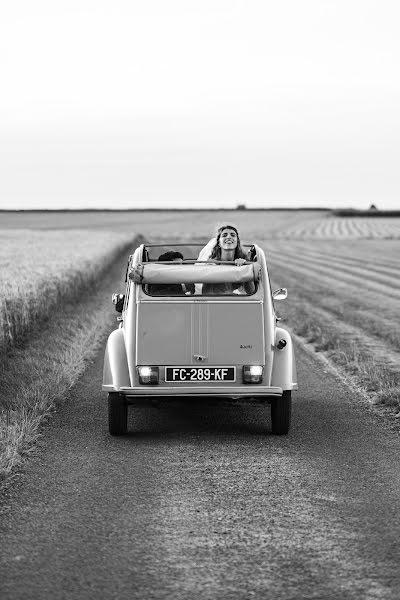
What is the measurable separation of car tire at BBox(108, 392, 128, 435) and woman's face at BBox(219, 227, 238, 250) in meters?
2.05

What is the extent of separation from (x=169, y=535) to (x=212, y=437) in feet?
9.15

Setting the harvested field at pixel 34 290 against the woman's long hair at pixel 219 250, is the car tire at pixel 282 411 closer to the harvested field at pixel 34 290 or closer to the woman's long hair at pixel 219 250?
the woman's long hair at pixel 219 250

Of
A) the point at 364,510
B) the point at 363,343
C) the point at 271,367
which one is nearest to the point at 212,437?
the point at 271,367

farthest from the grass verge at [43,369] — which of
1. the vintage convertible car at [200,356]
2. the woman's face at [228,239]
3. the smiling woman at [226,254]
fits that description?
the woman's face at [228,239]

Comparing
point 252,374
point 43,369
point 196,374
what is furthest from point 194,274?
point 43,369

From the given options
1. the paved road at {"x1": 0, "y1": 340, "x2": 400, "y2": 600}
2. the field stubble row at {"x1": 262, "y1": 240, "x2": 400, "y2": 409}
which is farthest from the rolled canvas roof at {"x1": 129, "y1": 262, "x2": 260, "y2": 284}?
the field stubble row at {"x1": 262, "y1": 240, "x2": 400, "y2": 409}

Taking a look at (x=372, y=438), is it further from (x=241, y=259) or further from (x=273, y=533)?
(x=273, y=533)

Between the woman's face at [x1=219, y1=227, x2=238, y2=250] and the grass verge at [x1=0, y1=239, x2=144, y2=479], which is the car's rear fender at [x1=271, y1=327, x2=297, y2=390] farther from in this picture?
the grass verge at [x1=0, y1=239, x2=144, y2=479]

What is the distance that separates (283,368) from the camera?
804 centimetres

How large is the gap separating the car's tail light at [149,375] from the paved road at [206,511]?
1.60 ft

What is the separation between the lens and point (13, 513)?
18.6 feet

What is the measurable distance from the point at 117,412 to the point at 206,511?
232 centimetres

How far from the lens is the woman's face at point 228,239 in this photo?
916 cm

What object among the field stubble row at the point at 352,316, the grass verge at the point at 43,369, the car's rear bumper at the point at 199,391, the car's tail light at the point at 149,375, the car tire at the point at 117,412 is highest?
the car's tail light at the point at 149,375
